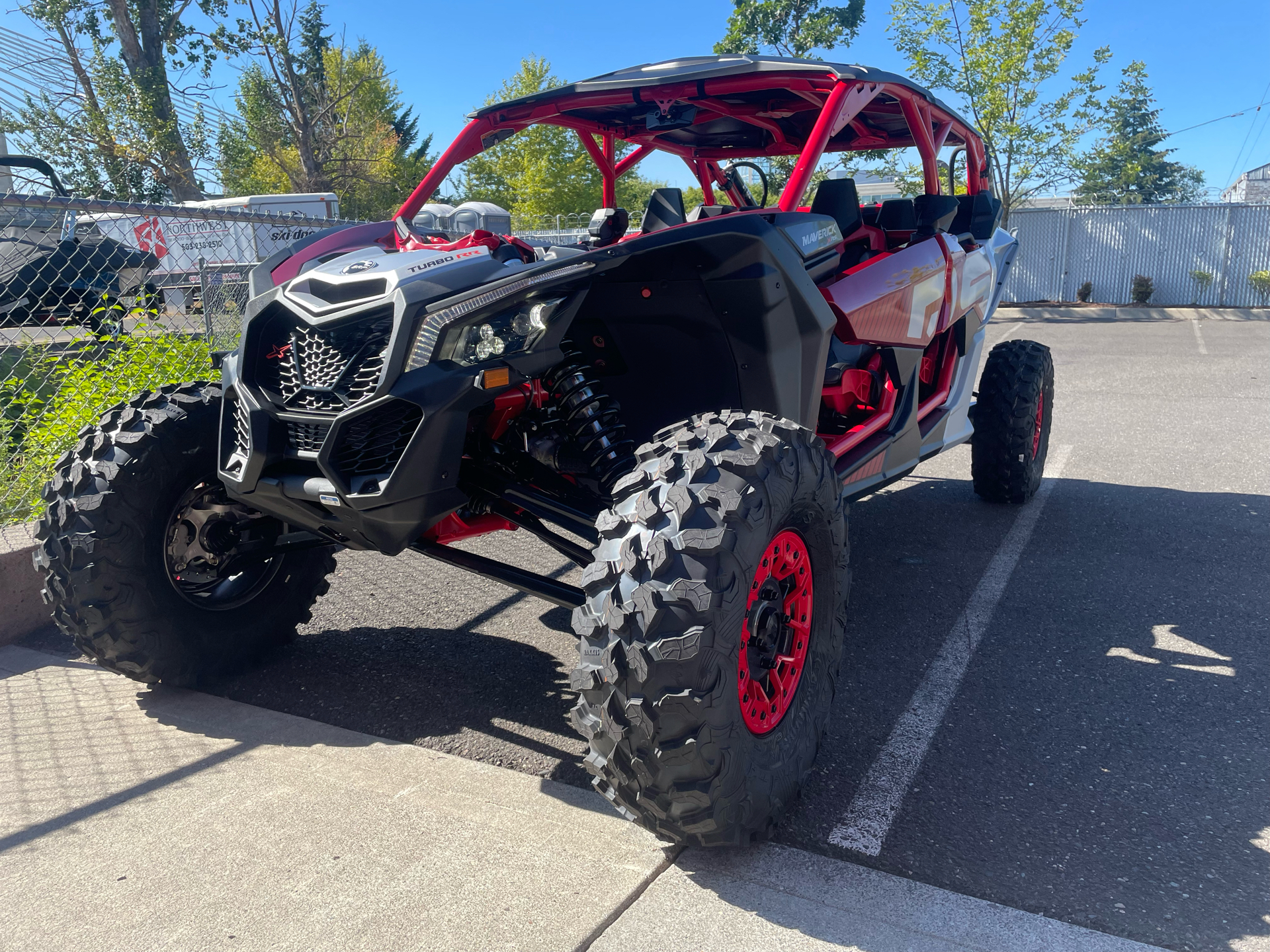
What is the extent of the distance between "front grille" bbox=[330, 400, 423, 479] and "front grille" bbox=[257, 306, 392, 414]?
0.07 metres

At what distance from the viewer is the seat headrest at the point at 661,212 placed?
3.79 metres

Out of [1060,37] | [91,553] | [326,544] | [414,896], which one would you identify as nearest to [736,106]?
[326,544]

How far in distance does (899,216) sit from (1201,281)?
21335 mm

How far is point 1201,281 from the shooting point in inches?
872

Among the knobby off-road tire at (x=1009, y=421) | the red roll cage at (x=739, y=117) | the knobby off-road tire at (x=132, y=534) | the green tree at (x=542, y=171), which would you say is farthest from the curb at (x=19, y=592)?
the green tree at (x=542, y=171)

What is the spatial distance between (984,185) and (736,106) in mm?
2323

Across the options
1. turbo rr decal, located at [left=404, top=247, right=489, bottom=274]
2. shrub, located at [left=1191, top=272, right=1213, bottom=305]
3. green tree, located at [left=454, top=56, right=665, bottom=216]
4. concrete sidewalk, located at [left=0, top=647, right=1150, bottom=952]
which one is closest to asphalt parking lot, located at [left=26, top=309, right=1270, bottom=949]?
concrete sidewalk, located at [left=0, top=647, right=1150, bottom=952]

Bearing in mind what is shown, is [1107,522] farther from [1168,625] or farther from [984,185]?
[984,185]

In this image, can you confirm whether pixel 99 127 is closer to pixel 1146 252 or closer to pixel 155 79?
pixel 155 79

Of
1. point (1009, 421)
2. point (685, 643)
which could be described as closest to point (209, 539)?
point (685, 643)

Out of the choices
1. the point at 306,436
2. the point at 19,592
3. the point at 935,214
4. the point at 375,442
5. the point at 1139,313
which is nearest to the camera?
the point at 375,442

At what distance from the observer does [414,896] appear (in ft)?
7.55

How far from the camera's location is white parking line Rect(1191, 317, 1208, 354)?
546 inches

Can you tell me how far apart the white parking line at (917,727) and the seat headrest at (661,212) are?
2001 millimetres
